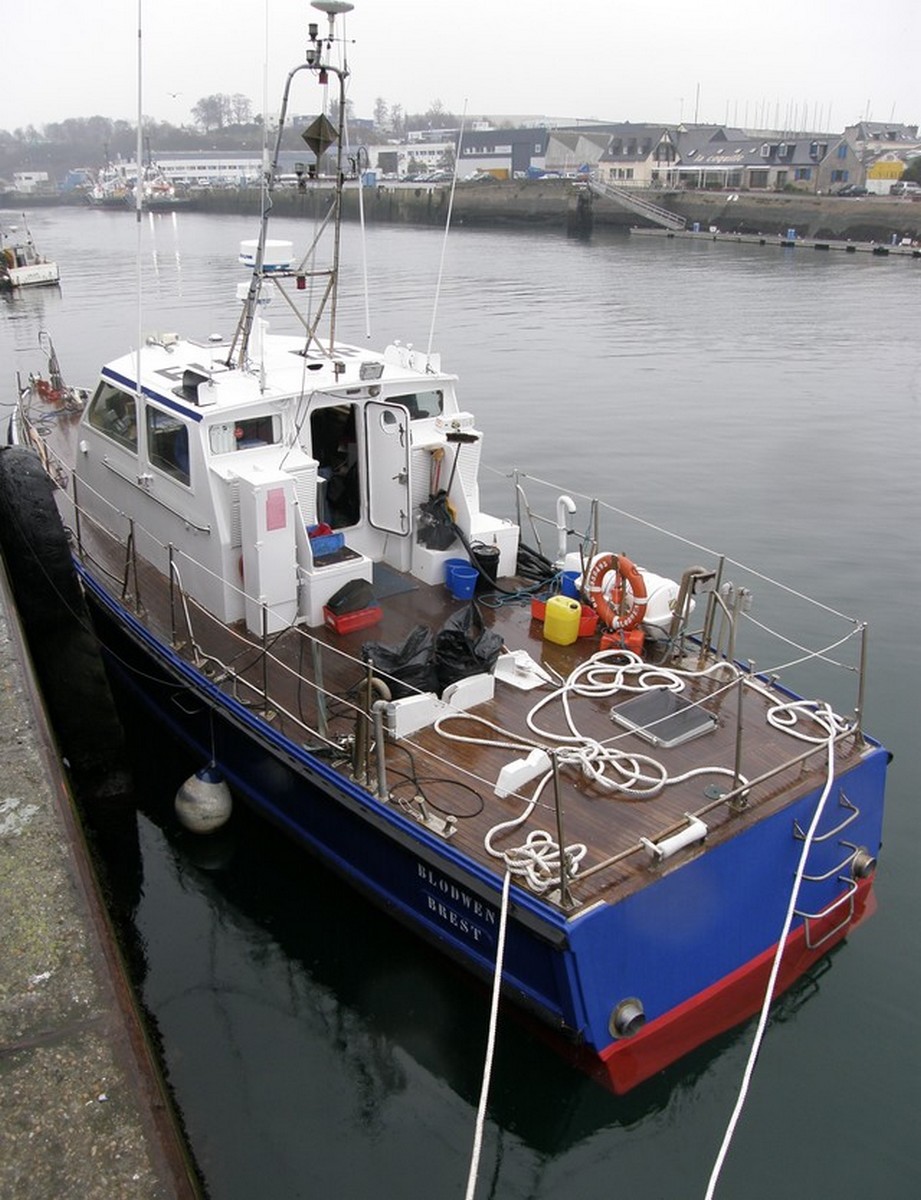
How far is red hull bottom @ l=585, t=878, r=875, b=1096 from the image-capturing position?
5438 millimetres

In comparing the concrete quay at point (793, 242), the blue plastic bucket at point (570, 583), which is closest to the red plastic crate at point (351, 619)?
the blue plastic bucket at point (570, 583)

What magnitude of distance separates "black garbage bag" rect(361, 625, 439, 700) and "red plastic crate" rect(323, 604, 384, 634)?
0.92m

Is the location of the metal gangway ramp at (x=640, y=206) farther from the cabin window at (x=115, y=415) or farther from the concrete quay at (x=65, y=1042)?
the concrete quay at (x=65, y=1042)

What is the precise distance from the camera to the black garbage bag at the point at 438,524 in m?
8.75

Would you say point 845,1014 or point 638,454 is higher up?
point 638,454

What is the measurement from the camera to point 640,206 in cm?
6806

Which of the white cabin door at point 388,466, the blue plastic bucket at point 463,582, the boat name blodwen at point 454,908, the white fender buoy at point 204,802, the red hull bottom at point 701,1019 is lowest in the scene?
the red hull bottom at point 701,1019

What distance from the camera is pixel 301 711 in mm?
7012

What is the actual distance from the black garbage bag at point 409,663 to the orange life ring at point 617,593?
161 cm

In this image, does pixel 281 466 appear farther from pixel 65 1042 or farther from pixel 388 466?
pixel 65 1042

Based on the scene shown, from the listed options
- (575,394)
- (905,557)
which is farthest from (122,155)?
(905,557)

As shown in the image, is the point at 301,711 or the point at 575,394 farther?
the point at 575,394

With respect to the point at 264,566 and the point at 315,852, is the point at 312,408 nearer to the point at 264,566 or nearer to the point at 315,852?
the point at 264,566

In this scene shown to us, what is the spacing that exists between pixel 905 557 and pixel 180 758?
407 inches
